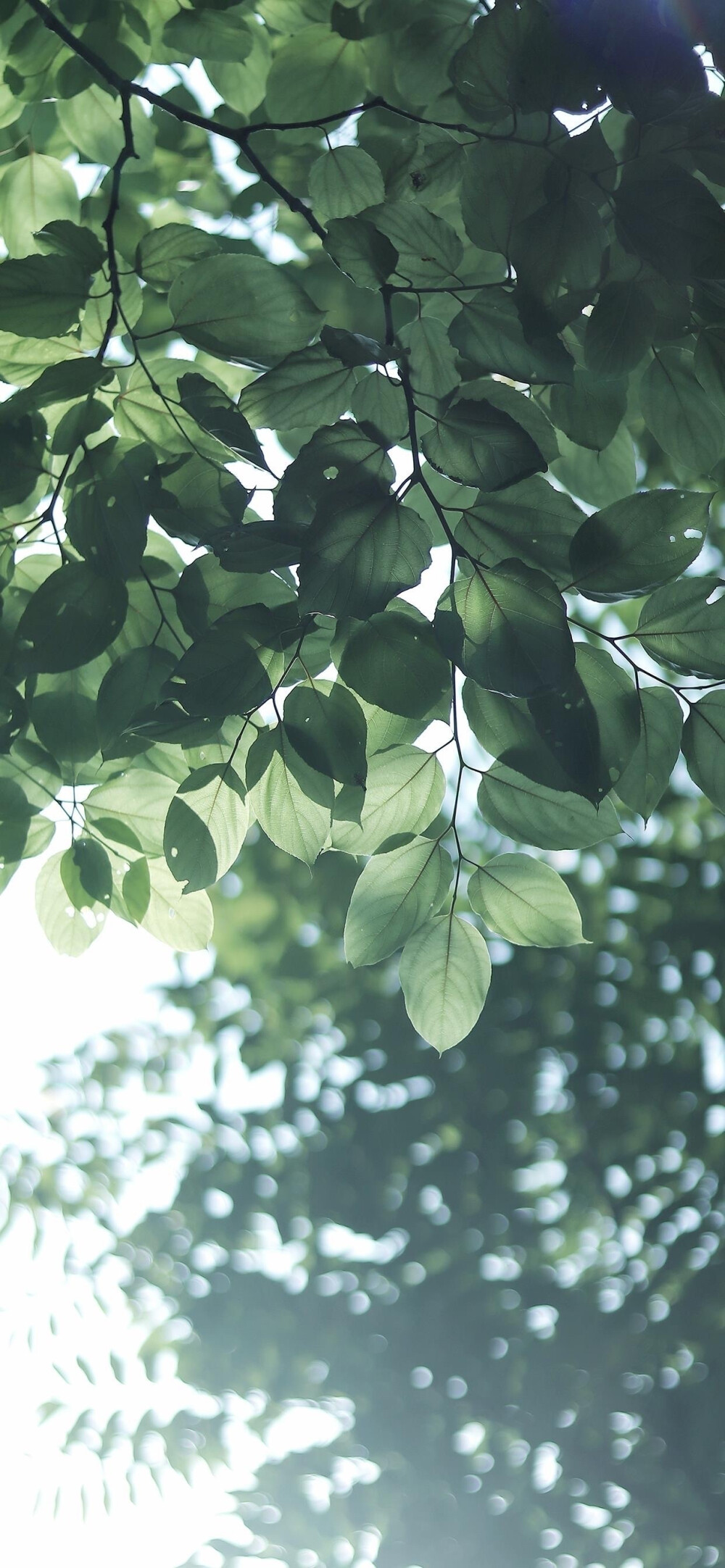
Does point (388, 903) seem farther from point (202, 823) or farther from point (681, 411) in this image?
point (681, 411)

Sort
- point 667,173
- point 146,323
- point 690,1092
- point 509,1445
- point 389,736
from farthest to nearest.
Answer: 1. point 509,1445
2. point 690,1092
3. point 146,323
4. point 389,736
5. point 667,173

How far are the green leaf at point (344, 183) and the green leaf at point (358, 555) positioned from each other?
267 millimetres

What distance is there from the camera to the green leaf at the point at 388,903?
482 mm

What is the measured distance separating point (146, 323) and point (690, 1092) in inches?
119

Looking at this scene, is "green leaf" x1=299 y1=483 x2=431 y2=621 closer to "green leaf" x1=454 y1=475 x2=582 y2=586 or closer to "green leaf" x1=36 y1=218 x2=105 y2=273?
"green leaf" x1=454 y1=475 x2=582 y2=586

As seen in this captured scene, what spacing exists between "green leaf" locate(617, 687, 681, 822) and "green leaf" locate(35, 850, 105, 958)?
35 cm

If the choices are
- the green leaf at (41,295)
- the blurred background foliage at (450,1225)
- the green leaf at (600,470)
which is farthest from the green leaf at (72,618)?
the blurred background foliage at (450,1225)

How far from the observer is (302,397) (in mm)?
417

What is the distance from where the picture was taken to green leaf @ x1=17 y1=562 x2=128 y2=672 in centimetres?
45

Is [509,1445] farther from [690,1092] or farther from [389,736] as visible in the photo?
[389,736]

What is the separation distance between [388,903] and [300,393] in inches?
9.6

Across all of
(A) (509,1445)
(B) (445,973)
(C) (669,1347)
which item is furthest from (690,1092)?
(B) (445,973)

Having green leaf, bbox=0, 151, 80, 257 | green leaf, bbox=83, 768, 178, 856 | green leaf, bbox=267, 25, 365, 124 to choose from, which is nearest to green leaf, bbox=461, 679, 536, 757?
green leaf, bbox=83, 768, 178, 856

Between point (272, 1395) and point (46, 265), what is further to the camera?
point (272, 1395)
